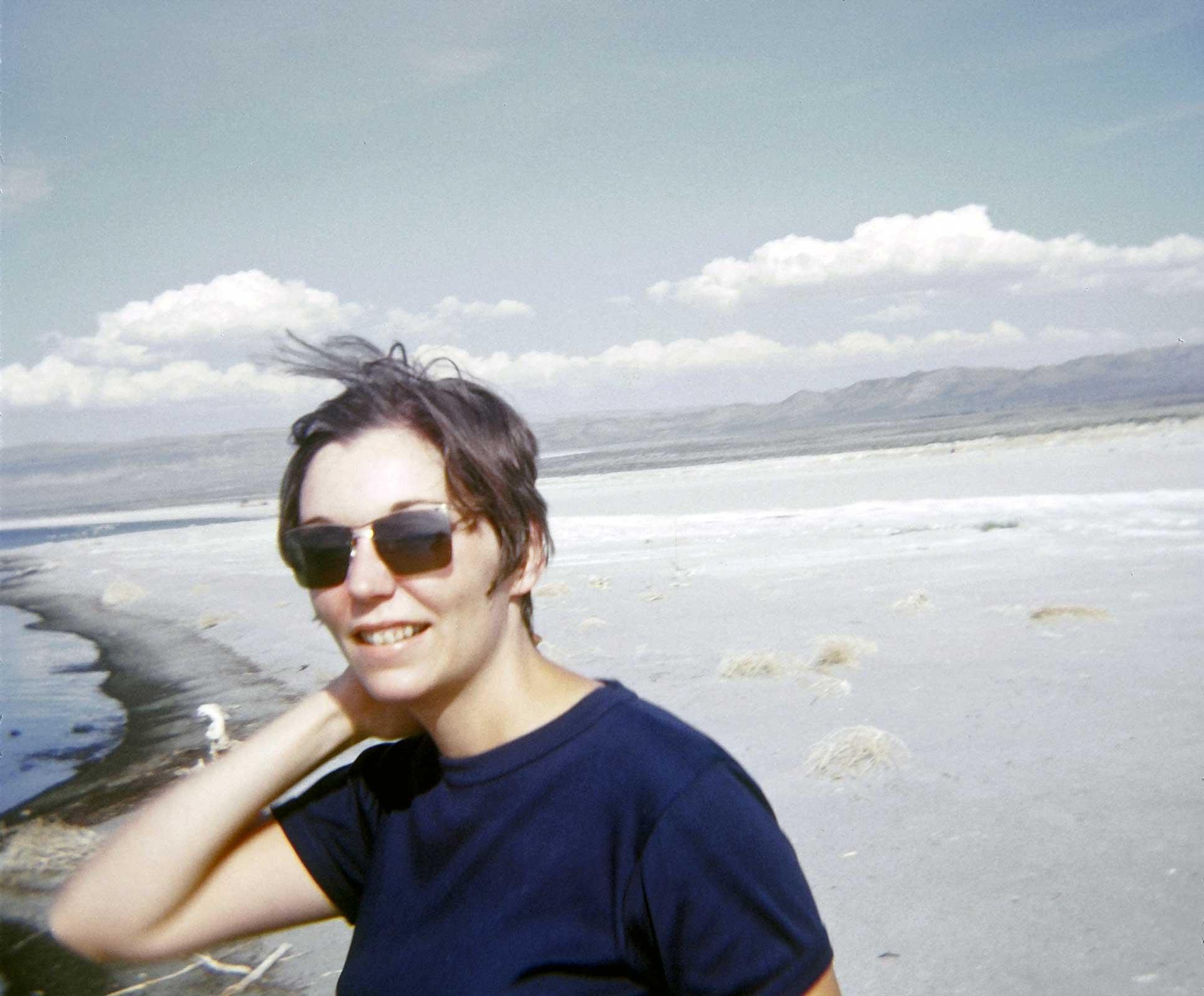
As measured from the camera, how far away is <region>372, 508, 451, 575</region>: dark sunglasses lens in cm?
169

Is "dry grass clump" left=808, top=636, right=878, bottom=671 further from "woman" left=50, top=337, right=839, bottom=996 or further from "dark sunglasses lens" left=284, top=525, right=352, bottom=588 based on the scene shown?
"dark sunglasses lens" left=284, top=525, right=352, bottom=588

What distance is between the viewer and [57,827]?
6262mm

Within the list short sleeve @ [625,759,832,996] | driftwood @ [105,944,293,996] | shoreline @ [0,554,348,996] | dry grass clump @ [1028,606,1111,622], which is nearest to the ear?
short sleeve @ [625,759,832,996]

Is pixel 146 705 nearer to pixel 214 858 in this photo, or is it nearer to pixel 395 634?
pixel 214 858

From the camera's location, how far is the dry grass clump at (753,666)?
8188mm

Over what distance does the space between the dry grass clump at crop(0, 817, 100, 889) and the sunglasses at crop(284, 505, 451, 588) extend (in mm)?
5061

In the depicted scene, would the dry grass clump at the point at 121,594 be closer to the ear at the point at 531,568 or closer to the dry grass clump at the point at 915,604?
the dry grass clump at the point at 915,604

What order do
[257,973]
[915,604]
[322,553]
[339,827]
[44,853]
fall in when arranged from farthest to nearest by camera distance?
[915,604]
[44,853]
[257,973]
[339,827]
[322,553]

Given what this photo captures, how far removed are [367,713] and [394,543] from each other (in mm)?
417

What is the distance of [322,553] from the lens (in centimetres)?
178

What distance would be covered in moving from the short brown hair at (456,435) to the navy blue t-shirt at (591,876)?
34cm

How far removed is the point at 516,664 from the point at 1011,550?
13143mm

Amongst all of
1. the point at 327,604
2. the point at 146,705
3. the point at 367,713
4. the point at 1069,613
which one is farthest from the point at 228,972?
the point at 1069,613

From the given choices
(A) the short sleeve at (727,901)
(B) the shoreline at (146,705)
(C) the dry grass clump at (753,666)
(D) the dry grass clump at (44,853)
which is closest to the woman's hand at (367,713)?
(A) the short sleeve at (727,901)
